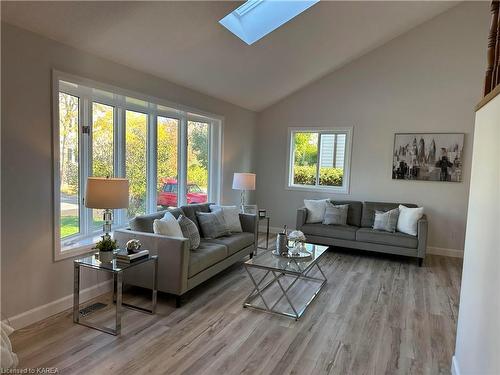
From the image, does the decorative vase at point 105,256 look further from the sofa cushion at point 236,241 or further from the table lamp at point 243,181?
the table lamp at point 243,181

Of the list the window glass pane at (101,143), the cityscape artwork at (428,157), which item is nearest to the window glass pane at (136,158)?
the window glass pane at (101,143)

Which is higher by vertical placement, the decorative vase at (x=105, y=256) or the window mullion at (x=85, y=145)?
the window mullion at (x=85, y=145)

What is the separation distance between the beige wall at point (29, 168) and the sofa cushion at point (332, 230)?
140 inches

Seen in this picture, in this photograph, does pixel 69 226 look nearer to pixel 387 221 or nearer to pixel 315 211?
pixel 315 211

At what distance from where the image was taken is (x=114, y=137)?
12.0ft

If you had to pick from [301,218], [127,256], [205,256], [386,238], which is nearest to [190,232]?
[205,256]

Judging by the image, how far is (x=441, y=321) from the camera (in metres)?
3.06

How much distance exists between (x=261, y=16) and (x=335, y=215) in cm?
321

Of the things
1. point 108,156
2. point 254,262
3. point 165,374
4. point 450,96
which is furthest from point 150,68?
point 450,96

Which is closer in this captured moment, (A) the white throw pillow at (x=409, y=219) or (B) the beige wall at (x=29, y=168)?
(B) the beige wall at (x=29, y=168)

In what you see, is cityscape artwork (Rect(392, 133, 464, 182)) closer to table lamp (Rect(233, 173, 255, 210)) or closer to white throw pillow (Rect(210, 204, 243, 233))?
table lamp (Rect(233, 173, 255, 210))

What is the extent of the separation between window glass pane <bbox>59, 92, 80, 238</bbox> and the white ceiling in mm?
577

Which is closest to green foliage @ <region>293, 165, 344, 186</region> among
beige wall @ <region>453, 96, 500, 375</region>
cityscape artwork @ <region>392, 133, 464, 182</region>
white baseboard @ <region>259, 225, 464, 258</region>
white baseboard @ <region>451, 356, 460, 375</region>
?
cityscape artwork @ <region>392, 133, 464, 182</region>

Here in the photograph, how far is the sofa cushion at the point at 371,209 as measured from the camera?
534 centimetres
